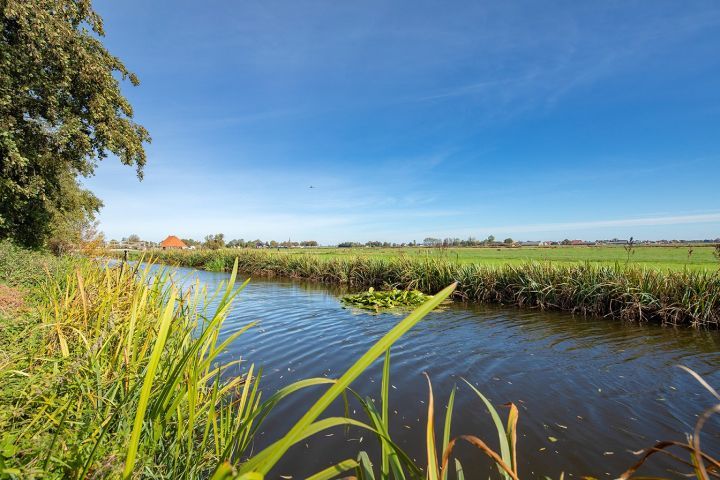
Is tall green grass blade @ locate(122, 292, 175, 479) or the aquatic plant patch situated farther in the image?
the aquatic plant patch

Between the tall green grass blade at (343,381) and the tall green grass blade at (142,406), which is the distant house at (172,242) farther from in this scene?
the tall green grass blade at (343,381)

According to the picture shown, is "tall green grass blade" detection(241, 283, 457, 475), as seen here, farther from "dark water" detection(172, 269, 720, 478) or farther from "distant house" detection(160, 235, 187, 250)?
"distant house" detection(160, 235, 187, 250)

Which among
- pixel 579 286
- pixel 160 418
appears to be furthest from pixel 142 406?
pixel 579 286

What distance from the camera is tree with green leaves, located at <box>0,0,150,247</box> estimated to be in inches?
428

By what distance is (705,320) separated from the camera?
1029cm

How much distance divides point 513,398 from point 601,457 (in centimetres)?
154

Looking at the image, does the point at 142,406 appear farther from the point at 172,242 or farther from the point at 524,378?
the point at 172,242

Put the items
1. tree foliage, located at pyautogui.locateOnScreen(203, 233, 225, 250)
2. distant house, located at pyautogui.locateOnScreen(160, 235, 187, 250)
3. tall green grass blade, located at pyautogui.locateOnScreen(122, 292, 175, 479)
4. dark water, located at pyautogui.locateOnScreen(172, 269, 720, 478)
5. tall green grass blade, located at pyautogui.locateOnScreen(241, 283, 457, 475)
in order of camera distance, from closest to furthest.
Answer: tall green grass blade, located at pyautogui.locateOnScreen(241, 283, 457, 475)
tall green grass blade, located at pyautogui.locateOnScreen(122, 292, 175, 479)
dark water, located at pyautogui.locateOnScreen(172, 269, 720, 478)
tree foliage, located at pyautogui.locateOnScreen(203, 233, 225, 250)
distant house, located at pyautogui.locateOnScreen(160, 235, 187, 250)

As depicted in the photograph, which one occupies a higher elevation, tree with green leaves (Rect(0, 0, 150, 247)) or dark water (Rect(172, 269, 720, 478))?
tree with green leaves (Rect(0, 0, 150, 247))

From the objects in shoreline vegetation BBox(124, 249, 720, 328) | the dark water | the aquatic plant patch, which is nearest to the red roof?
shoreline vegetation BBox(124, 249, 720, 328)

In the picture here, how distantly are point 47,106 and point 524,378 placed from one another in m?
17.1

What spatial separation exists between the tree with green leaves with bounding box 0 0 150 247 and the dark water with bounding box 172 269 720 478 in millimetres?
8733

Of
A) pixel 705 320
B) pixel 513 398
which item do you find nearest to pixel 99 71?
pixel 513 398

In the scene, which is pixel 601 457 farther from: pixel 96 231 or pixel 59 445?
pixel 96 231
